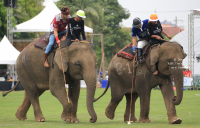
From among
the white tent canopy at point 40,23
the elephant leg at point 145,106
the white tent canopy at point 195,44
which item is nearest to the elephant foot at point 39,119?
the elephant leg at point 145,106

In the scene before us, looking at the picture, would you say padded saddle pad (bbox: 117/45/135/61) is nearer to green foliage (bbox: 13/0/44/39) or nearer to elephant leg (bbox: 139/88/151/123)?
elephant leg (bbox: 139/88/151/123)

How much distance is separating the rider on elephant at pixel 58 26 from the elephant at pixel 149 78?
A: 7.29ft

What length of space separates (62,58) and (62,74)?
2.15ft

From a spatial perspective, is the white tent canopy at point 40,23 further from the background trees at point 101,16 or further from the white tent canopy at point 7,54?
the background trees at point 101,16

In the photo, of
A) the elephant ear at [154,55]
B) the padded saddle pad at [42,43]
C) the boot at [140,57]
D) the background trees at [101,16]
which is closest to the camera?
the elephant ear at [154,55]

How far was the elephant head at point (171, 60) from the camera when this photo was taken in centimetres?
1430

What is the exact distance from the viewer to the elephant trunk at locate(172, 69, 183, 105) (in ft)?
45.9

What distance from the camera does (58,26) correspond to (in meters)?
16.4

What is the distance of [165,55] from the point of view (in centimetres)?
1491

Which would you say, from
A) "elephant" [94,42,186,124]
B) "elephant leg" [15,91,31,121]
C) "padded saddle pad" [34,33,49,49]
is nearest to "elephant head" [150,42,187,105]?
"elephant" [94,42,186,124]

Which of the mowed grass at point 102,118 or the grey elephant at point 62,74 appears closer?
the mowed grass at point 102,118

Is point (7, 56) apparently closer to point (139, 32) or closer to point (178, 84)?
point (139, 32)

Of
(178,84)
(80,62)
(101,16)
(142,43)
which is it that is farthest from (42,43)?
(101,16)

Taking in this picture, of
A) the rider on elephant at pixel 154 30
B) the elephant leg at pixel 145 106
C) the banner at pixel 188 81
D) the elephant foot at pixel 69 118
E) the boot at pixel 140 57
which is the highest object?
the rider on elephant at pixel 154 30
